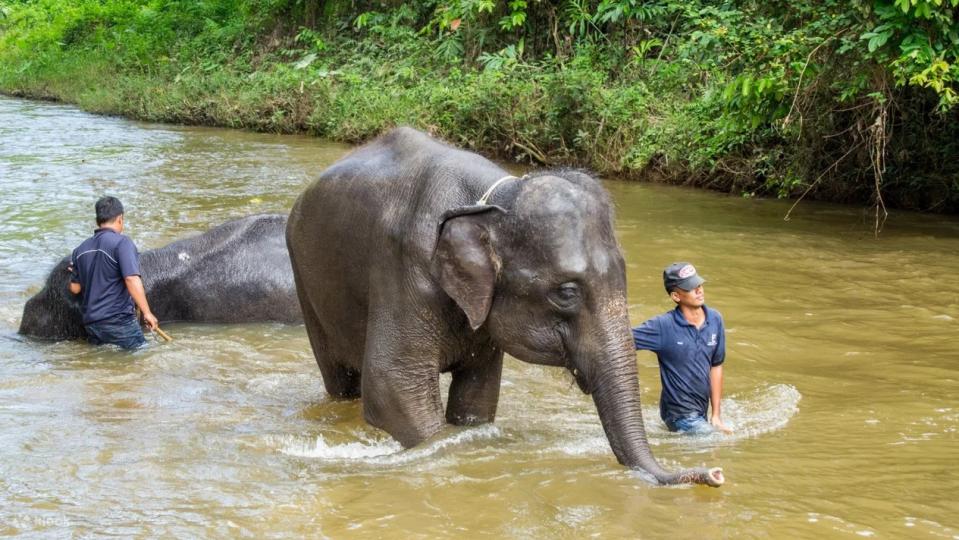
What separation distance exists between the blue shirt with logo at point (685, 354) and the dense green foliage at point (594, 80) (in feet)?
13.9

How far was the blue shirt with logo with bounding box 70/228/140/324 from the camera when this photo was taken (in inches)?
304

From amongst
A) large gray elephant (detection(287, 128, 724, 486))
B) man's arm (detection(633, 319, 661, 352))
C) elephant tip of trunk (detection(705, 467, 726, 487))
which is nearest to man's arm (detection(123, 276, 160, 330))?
large gray elephant (detection(287, 128, 724, 486))

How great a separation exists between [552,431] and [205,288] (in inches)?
151

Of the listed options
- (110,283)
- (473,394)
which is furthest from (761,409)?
(110,283)

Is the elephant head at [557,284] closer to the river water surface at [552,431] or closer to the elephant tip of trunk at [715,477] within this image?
the elephant tip of trunk at [715,477]

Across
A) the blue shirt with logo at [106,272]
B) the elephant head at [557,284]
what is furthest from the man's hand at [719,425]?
the blue shirt with logo at [106,272]

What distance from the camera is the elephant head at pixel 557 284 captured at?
4.36 metres

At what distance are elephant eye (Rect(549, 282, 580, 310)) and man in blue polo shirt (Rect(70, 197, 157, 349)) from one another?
4054mm

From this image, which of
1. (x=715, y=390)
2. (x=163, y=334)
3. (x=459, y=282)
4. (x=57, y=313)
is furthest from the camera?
(x=57, y=313)

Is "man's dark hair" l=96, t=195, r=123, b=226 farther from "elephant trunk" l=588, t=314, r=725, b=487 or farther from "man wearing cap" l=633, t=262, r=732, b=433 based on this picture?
"elephant trunk" l=588, t=314, r=725, b=487

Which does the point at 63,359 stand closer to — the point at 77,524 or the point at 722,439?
the point at 77,524

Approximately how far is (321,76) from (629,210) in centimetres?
1088

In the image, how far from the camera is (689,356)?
18.2 feet

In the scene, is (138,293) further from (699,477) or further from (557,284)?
(699,477)
